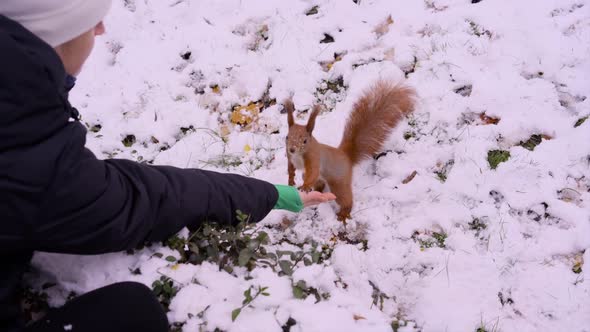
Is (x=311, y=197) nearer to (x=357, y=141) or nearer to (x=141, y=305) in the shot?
(x=357, y=141)

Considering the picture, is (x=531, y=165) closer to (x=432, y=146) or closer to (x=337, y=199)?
(x=432, y=146)

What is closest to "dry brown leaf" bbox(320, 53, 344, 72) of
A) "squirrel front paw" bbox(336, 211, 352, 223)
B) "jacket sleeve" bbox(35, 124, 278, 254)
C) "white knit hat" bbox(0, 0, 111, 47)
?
"squirrel front paw" bbox(336, 211, 352, 223)

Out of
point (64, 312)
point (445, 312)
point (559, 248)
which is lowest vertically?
point (445, 312)

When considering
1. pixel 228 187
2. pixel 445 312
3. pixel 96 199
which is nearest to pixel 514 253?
pixel 445 312

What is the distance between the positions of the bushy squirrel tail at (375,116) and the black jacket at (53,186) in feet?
3.80

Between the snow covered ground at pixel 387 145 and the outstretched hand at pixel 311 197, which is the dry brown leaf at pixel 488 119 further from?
the outstretched hand at pixel 311 197

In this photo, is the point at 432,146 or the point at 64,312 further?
the point at 432,146

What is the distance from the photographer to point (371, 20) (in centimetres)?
306

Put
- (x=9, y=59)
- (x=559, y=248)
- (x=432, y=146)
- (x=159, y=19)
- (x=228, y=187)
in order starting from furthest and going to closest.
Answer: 1. (x=159, y=19)
2. (x=432, y=146)
3. (x=559, y=248)
4. (x=228, y=187)
5. (x=9, y=59)

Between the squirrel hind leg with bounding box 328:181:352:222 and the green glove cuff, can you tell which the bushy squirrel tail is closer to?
the squirrel hind leg with bounding box 328:181:352:222

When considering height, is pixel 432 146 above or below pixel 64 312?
below

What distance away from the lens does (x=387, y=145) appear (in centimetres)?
249

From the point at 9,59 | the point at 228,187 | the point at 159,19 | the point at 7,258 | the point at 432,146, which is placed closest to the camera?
the point at 9,59

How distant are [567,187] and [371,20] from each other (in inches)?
65.0
